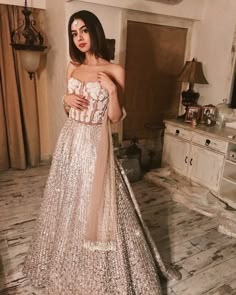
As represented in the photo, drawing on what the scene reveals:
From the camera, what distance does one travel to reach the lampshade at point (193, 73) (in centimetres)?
297

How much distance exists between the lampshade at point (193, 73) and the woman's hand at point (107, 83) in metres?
1.97

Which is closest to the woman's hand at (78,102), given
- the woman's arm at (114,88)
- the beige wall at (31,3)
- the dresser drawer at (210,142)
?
the woman's arm at (114,88)

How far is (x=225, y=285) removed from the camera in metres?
1.65

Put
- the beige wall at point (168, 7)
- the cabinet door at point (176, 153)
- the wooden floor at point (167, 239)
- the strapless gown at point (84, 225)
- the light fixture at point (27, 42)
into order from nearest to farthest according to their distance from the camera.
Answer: the strapless gown at point (84, 225)
the wooden floor at point (167, 239)
the beige wall at point (168, 7)
the light fixture at point (27, 42)
the cabinet door at point (176, 153)

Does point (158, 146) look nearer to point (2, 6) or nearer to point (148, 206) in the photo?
point (148, 206)

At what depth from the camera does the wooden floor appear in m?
1.63

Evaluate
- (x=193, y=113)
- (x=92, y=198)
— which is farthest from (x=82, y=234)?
(x=193, y=113)

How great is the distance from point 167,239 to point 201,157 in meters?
1.02

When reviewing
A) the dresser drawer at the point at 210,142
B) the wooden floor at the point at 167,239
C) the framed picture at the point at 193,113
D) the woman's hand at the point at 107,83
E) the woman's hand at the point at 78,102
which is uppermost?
the woman's hand at the point at 107,83

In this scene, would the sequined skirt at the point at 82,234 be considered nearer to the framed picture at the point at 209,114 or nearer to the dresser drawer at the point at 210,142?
the dresser drawer at the point at 210,142

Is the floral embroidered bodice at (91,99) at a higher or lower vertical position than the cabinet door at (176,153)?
higher

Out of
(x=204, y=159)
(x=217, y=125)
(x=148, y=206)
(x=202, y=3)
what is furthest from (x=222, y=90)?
(x=148, y=206)

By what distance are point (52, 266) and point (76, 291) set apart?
0.19m

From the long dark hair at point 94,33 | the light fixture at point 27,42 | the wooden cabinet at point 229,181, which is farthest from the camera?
the light fixture at point 27,42
